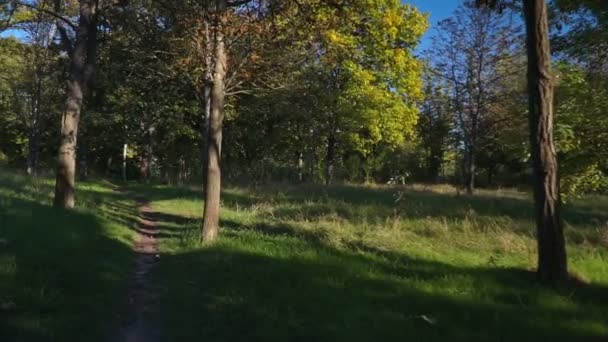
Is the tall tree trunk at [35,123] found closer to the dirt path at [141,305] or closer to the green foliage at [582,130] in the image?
the dirt path at [141,305]

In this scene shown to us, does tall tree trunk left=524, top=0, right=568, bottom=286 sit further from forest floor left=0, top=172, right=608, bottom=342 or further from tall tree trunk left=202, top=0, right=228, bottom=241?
tall tree trunk left=202, top=0, right=228, bottom=241

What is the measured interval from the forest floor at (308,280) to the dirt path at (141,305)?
15 cm

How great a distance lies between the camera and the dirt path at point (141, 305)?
6.57 m

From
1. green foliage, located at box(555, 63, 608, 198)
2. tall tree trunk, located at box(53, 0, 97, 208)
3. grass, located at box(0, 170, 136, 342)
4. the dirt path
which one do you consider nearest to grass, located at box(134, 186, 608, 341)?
the dirt path

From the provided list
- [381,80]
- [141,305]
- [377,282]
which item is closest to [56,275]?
[141,305]

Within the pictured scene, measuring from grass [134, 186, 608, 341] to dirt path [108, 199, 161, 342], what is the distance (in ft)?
0.69

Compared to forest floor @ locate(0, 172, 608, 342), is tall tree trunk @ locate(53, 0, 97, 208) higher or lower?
higher

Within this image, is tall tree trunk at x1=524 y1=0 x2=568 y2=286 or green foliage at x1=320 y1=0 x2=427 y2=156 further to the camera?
green foliage at x1=320 y1=0 x2=427 y2=156

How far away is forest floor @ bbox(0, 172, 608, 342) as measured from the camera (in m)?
6.48

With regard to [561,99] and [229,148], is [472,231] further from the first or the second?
[229,148]

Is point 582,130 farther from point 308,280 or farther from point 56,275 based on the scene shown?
point 56,275

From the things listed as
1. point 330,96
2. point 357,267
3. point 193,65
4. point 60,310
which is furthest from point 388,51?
point 60,310

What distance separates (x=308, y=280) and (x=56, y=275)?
3435 millimetres

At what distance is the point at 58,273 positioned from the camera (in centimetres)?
833
